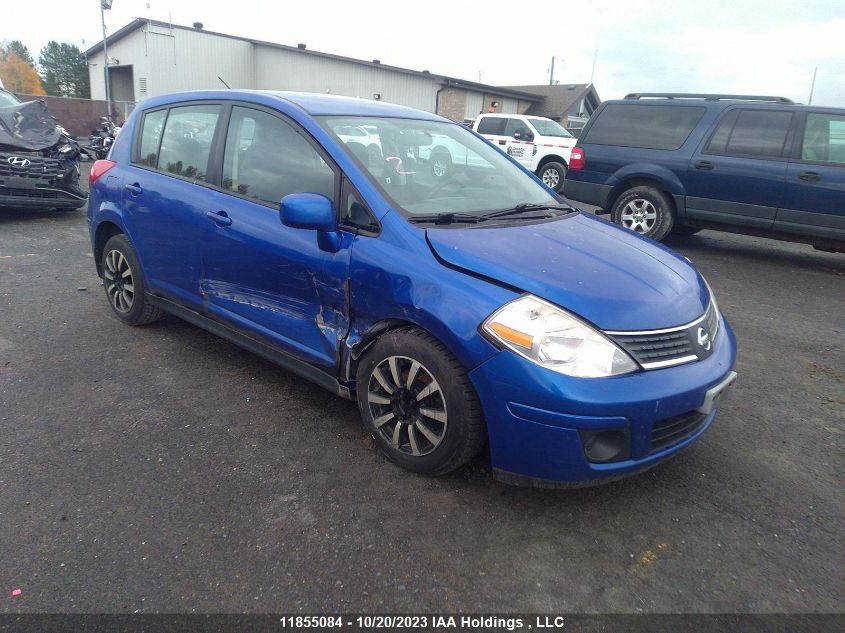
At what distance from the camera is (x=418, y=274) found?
258cm

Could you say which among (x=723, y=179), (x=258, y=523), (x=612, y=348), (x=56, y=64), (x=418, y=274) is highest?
(x=56, y=64)

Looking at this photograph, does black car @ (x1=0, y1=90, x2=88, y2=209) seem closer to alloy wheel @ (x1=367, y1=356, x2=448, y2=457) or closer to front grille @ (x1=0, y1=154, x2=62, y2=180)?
front grille @ (x1=0, y1=154, x2=62, y2=180)

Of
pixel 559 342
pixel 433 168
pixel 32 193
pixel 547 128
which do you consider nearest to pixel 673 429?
pixel 559 342

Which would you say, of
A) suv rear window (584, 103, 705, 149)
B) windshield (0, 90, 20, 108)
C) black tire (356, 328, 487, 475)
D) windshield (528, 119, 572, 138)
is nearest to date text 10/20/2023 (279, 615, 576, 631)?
black tire (356, 328, 487, 475)

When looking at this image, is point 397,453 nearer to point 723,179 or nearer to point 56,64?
point 723,179

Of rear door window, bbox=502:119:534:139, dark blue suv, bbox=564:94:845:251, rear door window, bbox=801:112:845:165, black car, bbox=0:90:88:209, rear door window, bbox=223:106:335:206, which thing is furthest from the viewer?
rear door window, bbox=502:119:534:139

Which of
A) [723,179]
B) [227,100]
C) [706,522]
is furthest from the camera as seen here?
[723,179]

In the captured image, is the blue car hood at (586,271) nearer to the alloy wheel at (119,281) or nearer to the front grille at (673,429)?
the front grille at (673,429)

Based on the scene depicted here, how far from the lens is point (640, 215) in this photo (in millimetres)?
7871

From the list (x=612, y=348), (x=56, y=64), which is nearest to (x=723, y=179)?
(x=612, y=348)

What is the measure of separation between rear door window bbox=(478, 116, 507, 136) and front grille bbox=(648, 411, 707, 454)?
47.7 feet

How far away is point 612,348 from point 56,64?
10048cm

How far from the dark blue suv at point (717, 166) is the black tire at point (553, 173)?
614 centimetres

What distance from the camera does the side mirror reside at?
2.77m
